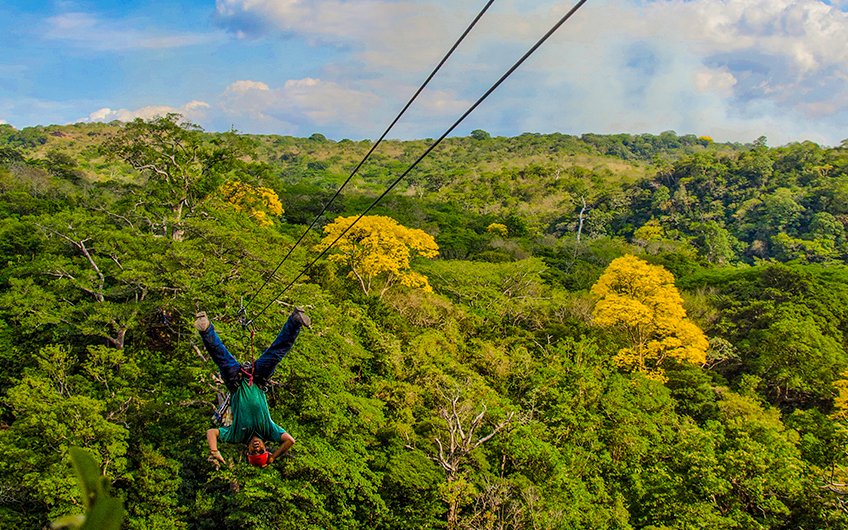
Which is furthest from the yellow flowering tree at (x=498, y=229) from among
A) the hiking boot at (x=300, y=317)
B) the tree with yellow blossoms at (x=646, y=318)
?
the hiking boot at (x=300, y=317)

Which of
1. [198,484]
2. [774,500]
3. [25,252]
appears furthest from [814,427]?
[25,252]

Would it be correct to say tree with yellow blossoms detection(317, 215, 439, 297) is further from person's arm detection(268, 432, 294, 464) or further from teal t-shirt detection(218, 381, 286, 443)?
teal t-shirt detection(218, 381, 286, 443)

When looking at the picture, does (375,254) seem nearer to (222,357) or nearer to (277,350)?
(277,350)

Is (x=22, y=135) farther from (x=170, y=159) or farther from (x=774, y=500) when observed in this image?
(x=774, y=500)

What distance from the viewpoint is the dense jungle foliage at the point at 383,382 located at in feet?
46.6

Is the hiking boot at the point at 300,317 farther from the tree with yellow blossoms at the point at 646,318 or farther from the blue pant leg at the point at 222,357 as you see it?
the tree with yellow blossoms at the point at 646,318

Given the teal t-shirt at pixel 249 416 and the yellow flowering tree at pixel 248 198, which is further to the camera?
the yellow flowering tree at pixel 248 198

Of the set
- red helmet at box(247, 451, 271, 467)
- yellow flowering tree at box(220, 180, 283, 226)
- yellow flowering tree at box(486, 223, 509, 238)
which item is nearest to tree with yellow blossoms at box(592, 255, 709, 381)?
yellow flowering tree at box(220, 180, 283, 226)

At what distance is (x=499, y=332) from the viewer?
26797mm

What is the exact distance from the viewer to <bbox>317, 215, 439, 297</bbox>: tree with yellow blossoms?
2669 cm

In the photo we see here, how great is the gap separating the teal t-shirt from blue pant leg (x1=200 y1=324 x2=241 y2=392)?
10 centimetres

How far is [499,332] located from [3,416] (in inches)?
718

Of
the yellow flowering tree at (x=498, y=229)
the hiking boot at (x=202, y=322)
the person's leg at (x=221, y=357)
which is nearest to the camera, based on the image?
the hiking boot at (x=202, y=322)

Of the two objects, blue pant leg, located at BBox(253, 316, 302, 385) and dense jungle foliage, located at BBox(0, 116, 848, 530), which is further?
dense jungle foliage, located at BBox(0, 116, 848, 530)
